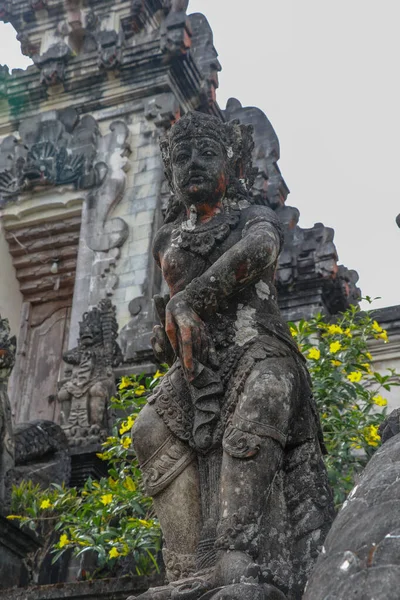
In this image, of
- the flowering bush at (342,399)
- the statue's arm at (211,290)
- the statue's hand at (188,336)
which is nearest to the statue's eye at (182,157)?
the statue's arm at (211,290)

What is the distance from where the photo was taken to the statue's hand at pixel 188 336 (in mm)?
4703

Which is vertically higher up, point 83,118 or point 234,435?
point 83,118

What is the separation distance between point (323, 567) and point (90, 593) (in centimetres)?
421

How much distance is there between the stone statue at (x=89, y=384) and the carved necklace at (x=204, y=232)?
6.16 m

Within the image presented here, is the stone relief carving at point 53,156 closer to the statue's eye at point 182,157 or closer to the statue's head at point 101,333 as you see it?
the statue's head at point 101,333

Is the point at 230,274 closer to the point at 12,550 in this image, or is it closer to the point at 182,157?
the point at 182,157

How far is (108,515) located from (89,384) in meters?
3.91

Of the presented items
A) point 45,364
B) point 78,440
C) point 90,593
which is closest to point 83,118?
point 45,364

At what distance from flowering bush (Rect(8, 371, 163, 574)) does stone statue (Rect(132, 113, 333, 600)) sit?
2689 millimetres

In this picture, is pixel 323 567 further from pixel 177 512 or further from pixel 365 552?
pixel 177 512

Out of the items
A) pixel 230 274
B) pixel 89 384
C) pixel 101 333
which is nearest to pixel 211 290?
pixel 230 274

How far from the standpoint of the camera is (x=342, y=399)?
874cm

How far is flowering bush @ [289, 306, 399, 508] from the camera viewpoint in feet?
26.7

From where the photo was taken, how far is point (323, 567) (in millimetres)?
2693
